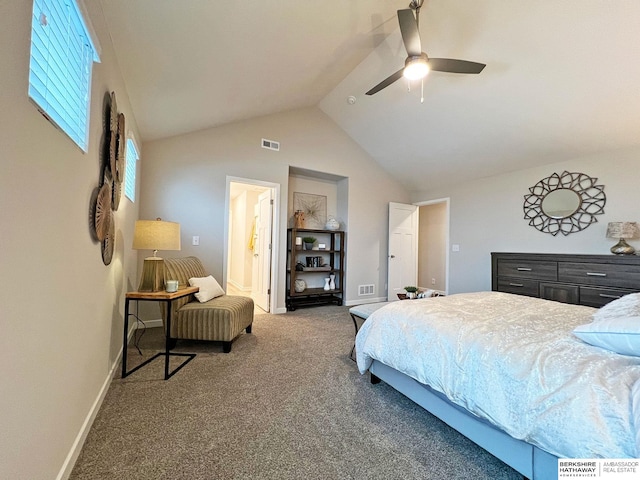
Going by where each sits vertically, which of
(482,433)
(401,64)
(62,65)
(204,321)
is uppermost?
(401,64)

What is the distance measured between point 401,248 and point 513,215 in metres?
2.01

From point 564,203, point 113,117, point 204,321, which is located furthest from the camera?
point 564,203

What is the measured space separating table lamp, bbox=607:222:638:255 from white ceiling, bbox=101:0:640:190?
992mm

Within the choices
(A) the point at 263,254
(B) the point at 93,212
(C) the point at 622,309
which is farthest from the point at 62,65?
(A) the point at 263,254

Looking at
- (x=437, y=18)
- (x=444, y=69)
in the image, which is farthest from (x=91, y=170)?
(x=437, y=18)

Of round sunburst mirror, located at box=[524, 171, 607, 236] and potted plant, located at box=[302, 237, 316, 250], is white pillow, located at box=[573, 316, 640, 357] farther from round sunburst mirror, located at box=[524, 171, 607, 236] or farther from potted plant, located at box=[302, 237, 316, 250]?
potted plant, located at box=[302, 237, 316, 250]

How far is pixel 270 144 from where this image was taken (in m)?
4.30

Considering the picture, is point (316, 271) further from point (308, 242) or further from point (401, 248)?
point (401, 248)

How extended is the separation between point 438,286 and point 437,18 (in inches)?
212

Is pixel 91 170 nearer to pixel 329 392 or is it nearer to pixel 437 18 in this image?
pixel 329 392

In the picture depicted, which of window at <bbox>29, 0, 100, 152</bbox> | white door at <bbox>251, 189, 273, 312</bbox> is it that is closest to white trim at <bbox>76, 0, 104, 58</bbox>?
window at <bbox>29, 0, 100, 152</bbox>

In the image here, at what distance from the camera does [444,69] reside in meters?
2.37

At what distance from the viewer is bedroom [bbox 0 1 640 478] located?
2.83ft

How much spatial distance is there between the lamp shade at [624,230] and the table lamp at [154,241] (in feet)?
15.3
